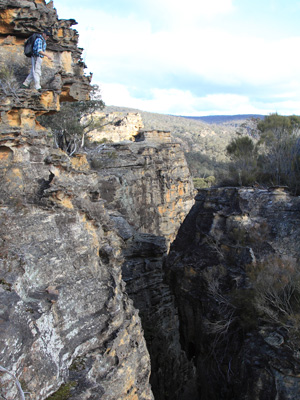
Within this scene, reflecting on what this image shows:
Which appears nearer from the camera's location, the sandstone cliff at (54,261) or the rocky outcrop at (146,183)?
the sandstone cliff at (54,261)

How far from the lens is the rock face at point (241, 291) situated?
7270 mm

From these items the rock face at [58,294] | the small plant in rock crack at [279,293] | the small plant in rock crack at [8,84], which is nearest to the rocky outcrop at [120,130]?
the small plant in rock crack at [8,84]

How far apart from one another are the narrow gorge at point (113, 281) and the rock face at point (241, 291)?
4cm

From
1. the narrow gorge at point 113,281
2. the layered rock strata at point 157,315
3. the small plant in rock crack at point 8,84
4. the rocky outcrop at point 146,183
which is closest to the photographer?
the narrow gorge at point 113,281

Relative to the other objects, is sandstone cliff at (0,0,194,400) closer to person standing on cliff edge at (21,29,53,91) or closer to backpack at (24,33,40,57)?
person standing on cliff edge at (21,29,53,91)

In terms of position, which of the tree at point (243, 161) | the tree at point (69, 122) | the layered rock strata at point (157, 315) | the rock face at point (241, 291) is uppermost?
the tree at point (69, 122)

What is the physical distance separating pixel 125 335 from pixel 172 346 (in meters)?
7.76

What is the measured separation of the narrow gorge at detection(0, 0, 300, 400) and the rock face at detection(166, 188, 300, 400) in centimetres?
4

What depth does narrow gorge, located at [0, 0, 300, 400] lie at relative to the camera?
4.99 m

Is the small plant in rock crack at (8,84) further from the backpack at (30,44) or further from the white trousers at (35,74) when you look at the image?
the backpack at (30,44)

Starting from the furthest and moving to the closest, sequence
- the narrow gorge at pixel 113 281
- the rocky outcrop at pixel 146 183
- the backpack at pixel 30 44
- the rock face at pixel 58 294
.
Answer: the rocky outcrop at pixel 146 183 < the backpack at pixel 30 44 < the narrow gorge at pixel 113 281 < the rock face at pixel 58 294

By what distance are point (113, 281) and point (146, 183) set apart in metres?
15.6

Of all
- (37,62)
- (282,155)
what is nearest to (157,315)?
(282,155)

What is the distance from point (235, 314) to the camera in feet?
29.9
